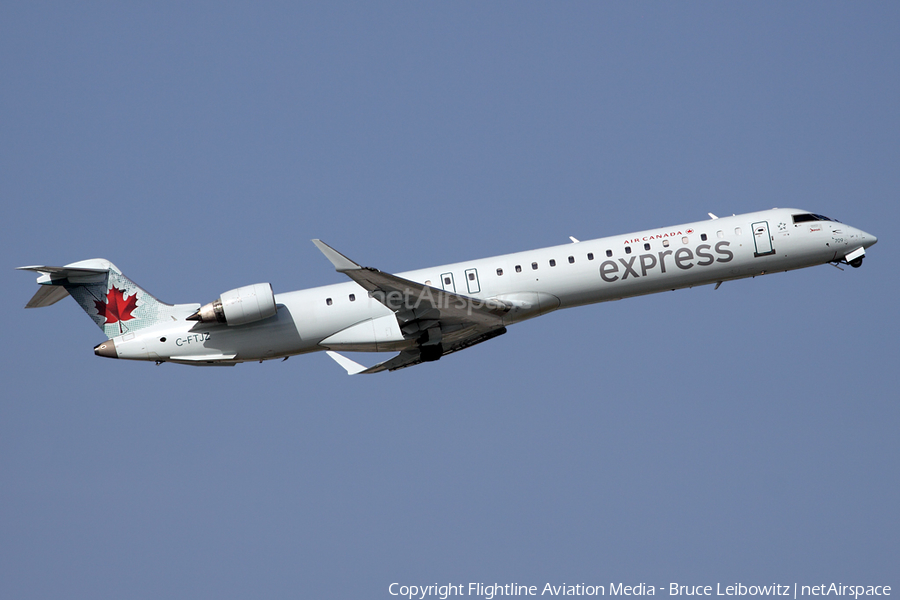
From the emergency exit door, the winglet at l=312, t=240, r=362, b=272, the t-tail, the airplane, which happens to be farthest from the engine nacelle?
the emergency exit door

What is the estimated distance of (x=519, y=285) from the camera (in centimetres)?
2470

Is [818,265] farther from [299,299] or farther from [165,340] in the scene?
[165,340]

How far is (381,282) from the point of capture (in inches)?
896

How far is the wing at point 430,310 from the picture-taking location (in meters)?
22.4

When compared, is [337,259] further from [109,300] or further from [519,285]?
[109,300]

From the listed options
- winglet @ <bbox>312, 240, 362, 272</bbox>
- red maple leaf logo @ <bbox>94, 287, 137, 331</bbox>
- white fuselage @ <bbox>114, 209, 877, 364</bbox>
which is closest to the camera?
winglet @ <bbox>312, 240, 362, 272</bbox>

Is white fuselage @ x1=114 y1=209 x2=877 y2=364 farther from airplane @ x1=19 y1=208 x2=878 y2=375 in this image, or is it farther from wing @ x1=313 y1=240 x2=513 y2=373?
wing @ x1=313 y1=240 x2=513 y2=373

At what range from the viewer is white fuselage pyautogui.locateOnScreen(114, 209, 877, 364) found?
81.2 ft

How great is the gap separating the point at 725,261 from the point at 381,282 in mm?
10126

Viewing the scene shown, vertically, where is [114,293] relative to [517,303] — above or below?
above

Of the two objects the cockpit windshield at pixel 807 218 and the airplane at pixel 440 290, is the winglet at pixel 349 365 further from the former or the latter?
the cockpit windshield at pixel 807 218

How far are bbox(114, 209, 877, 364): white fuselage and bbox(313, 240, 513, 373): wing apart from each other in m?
0.54

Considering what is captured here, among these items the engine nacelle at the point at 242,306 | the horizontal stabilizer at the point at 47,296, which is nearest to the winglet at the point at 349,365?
the engine nacelle at the point at 242,306

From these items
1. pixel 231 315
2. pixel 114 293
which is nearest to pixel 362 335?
pixel 231 315
